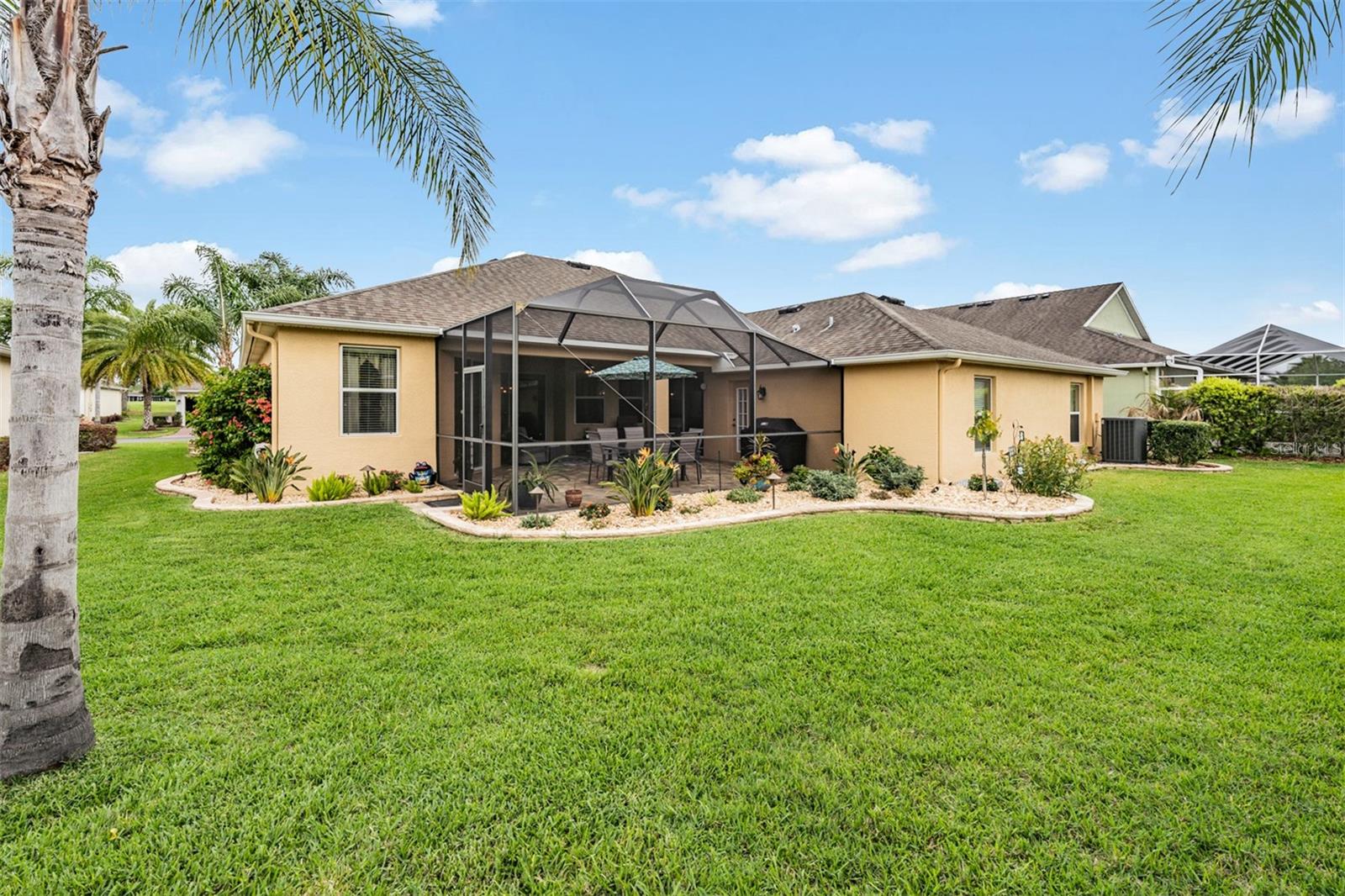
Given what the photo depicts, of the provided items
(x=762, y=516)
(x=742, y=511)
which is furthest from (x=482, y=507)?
(x=762, y=516)

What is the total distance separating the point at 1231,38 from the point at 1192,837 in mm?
3232

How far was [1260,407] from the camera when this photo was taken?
15.8 metres

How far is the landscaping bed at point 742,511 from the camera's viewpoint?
7504 millimetres

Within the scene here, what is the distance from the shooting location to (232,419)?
10844mm

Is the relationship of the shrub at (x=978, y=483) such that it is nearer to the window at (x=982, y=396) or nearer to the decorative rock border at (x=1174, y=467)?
the window at (x=982, y=396)

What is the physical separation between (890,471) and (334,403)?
31.7ft

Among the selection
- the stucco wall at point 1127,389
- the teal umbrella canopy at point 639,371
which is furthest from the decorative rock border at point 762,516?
the stucco wall at point 1127,389

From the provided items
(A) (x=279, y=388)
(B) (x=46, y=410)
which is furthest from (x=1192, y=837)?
(A) (x=279, y=388)

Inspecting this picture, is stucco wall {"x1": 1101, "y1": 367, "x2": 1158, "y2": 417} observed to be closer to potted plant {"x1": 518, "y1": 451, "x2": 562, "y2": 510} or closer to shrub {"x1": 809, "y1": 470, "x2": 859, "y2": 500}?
shrub {"x1": 809, "y1": 470, "x2": 859, "y2": 500}

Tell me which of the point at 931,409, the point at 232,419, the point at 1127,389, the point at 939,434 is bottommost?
the point at 939,434

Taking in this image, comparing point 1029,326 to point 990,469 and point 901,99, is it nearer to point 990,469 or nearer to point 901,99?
point 990,469

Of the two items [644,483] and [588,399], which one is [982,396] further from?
[588,399]

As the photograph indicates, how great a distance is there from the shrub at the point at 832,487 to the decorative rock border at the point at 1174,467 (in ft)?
27.0

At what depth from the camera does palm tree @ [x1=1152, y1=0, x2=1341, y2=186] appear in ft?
7.86
